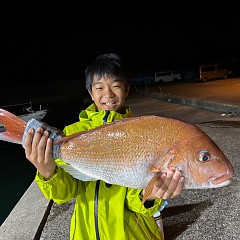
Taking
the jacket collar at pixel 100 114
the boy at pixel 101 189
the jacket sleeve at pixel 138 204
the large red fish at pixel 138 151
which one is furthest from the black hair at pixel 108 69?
Answer: the jacket sleeve at pixel 138 204

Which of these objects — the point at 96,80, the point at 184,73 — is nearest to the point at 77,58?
the point at 184,73

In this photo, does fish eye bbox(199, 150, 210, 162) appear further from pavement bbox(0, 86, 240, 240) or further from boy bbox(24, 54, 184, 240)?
pavement bbox(0, 86, 240, 240)

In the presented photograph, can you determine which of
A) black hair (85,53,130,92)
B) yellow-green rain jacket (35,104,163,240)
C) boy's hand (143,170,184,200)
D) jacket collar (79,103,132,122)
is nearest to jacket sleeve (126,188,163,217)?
yellow-green rain jacket (35,104,163,240)

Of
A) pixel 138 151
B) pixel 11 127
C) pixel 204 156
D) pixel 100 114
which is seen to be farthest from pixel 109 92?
pixel 204 156

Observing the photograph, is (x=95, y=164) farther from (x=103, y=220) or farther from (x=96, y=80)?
(x=96, y=80)

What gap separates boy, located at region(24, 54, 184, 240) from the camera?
64.7 inches

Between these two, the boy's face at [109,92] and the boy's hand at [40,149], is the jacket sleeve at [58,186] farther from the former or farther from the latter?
the boy's face at [109,92]

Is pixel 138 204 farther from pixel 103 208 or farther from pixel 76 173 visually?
pixel 76 173

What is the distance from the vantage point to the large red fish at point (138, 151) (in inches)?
55.7

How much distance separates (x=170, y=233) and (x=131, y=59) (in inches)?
2546

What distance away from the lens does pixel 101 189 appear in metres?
1.86

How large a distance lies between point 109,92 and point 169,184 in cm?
77

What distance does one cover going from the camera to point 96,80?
2.00 meters

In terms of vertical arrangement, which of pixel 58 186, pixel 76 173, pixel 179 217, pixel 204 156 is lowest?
pixel 179 217
